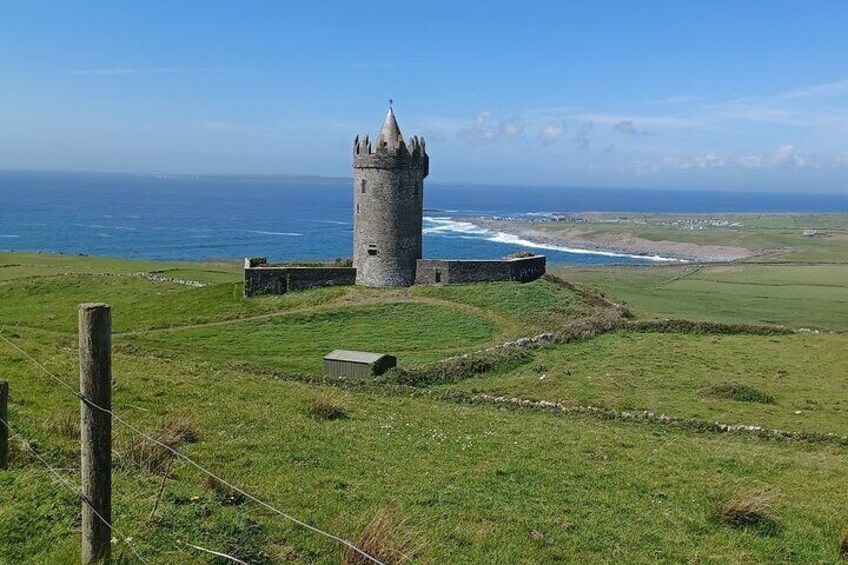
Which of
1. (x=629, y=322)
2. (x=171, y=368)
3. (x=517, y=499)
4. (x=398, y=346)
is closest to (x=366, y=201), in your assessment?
(x=398, y=346)

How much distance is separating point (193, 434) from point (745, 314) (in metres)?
59.6

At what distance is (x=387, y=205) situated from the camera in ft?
152

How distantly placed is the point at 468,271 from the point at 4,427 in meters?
37.5

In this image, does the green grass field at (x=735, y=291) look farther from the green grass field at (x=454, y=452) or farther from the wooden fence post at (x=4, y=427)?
the wooden fence post at (x=4, y=427)

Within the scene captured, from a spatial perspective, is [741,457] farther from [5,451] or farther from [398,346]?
[398,346]

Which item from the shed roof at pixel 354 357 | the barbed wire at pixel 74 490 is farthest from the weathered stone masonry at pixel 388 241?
the barbed wire at pixel 74 490

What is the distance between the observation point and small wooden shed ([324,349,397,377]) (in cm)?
2959

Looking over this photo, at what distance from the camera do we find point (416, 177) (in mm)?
47125

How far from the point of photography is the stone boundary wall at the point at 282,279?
4516 cm

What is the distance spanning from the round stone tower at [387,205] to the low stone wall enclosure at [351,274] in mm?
1085

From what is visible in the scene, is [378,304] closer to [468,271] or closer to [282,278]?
[468,271]

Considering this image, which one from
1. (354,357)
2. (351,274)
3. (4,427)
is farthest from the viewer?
(351,274)

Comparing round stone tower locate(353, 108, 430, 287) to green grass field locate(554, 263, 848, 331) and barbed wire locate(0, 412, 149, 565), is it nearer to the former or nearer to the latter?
green grass field locate(554, 263, 848, 331)

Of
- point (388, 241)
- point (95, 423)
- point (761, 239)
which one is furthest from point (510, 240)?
point (95, 423)
